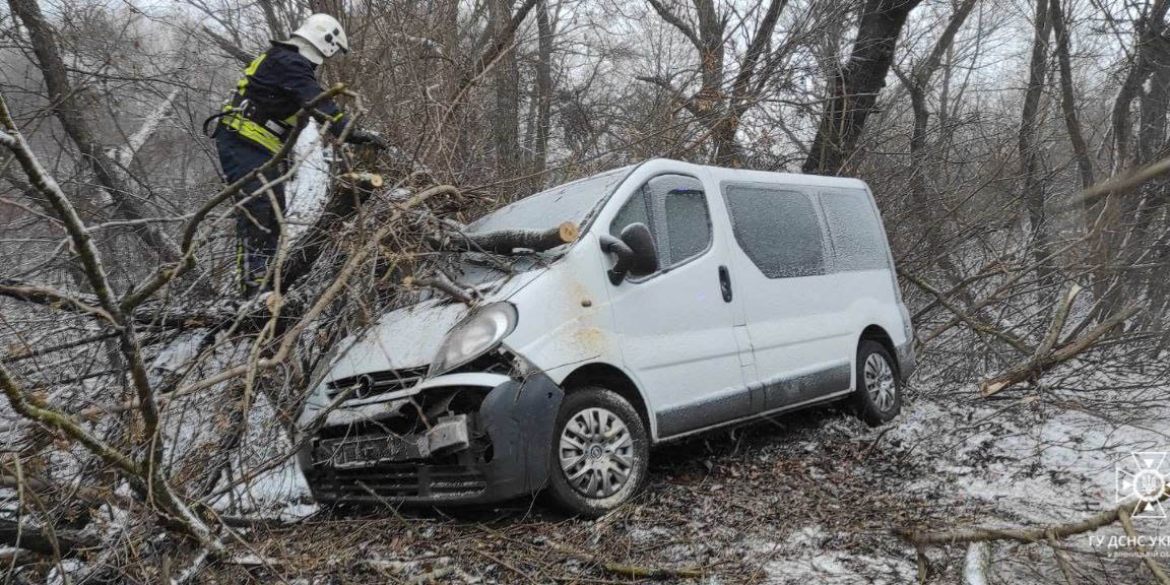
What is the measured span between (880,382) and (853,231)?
3.66ft

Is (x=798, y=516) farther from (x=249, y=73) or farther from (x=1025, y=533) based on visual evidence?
(x=249, y=73)

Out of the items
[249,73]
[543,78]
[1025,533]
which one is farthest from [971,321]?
[543,78]

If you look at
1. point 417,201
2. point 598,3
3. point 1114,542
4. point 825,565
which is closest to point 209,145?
point 417,201

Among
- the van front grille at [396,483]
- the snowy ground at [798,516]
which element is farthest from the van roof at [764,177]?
the van front grille at [396,483]

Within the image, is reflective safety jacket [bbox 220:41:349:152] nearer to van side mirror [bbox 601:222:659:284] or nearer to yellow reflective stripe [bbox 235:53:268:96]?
yellow reflective stripe [bbox 235:53:268:96]

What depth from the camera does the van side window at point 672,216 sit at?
463cm

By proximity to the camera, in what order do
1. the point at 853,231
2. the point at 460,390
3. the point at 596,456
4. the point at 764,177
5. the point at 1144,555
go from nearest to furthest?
the point at 1144,555
the point at 460,390
the point at 596,456
the point at 764,177
the point at 853,231

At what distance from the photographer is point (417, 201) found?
4.38 m

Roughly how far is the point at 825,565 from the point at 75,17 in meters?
6.52

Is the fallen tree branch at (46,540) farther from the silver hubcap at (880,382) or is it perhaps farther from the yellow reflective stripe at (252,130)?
the silver hubcap at (880,382)

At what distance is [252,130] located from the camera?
521cm

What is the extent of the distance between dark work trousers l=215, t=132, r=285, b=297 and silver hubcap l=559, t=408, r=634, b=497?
1609 millimetres

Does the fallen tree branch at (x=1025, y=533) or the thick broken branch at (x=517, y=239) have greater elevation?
the thick broken branch at (x=517, y=239)

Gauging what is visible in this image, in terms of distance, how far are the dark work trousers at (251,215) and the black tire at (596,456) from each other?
1.57 metres
